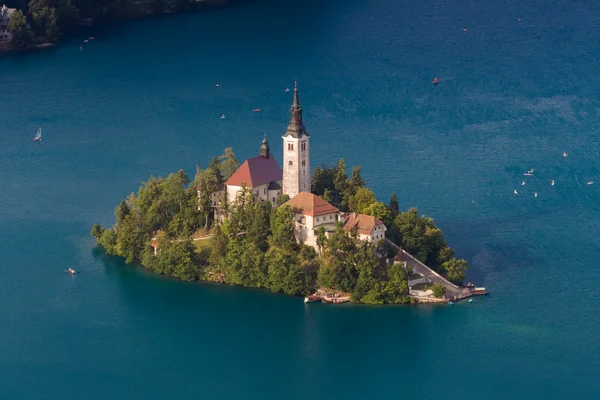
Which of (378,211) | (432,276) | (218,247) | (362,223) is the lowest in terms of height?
(432,276)

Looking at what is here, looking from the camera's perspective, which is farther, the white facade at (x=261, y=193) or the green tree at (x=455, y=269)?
the white facade at (x=261, y=193)

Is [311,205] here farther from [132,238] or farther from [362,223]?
[132,238]

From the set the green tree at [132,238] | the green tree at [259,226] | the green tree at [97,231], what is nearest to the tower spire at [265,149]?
the green tree at [259,226]

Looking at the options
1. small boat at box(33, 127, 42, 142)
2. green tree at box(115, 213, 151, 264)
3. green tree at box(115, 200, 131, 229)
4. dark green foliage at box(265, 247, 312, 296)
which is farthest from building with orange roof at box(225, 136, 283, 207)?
small boat at box(33, 127, 42, 142)

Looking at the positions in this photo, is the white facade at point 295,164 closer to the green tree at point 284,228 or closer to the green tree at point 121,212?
the green tree at point 284,228

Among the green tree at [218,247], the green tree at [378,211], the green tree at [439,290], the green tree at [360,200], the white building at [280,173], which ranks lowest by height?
the green tree at [439,290]

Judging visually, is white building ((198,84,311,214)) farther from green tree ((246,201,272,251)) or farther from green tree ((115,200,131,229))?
green tree ((115,200,131,229))

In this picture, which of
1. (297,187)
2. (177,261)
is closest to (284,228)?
(297,187)

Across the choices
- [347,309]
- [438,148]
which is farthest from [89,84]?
[347,309]
